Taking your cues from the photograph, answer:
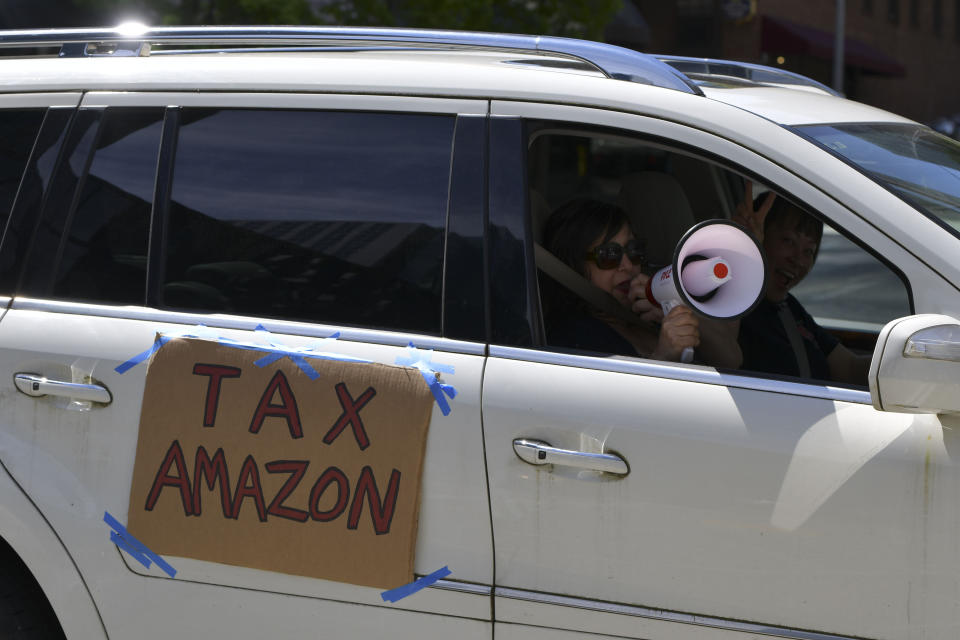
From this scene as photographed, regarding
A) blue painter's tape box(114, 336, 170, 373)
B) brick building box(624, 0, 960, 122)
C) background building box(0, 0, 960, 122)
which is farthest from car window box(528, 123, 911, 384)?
brick building box(624, 0, 960, 122)

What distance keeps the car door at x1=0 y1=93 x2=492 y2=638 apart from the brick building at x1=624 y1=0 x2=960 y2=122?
19.5 metres

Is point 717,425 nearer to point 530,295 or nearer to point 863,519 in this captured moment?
point 863,519

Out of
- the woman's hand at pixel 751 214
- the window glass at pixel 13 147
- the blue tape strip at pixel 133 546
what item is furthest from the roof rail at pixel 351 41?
the blue tape strip at pixel 133 546

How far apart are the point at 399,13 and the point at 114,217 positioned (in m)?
10.6

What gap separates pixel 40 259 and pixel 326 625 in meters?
1.13

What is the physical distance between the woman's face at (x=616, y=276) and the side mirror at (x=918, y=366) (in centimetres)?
98

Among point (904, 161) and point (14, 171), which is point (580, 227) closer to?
point (904, 161)

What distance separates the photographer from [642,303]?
274 cm

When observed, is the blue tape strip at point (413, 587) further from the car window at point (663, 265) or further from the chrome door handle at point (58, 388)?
the chrome door handle at point (58, 388)

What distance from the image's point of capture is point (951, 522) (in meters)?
2.03

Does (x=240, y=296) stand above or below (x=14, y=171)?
below

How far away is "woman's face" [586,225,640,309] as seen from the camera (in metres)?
2.89

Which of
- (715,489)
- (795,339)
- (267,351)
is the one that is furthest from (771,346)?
(267,351)

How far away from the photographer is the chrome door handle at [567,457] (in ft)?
7.17
